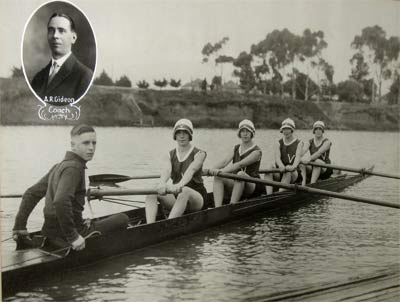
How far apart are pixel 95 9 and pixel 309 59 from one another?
162cm

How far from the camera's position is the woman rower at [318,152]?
4.41 m

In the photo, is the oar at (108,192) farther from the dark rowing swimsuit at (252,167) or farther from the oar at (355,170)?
the oar at (355,170)

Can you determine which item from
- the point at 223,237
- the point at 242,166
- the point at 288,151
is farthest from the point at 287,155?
the point at 223,237

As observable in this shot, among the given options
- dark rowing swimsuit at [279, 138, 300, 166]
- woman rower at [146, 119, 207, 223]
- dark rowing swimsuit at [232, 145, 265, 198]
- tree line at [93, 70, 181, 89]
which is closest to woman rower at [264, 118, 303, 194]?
dark rowing swimsuit at [279, 138, 300, 166]

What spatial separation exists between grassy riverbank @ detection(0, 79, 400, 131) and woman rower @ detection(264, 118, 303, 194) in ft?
0.25

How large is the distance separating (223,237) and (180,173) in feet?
1.93

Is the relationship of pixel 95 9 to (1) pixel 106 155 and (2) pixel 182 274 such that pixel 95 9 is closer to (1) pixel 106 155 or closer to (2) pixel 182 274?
(1) pixel 106 155

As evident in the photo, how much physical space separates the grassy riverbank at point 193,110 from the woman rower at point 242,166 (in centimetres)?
11

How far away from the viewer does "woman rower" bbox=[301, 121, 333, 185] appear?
441 centimetres

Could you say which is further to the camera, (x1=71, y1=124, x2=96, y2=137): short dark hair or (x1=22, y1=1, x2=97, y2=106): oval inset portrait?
(x1=71, y1=124, x2=96, y2=137): short dark hair

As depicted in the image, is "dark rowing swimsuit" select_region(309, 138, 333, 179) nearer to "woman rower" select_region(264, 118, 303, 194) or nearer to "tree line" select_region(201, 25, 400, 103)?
"woman rower" select_region(264, 118, 303, 194)

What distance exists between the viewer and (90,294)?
347 cm

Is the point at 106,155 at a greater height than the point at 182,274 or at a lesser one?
greater

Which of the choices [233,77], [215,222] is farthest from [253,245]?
[233,77]
